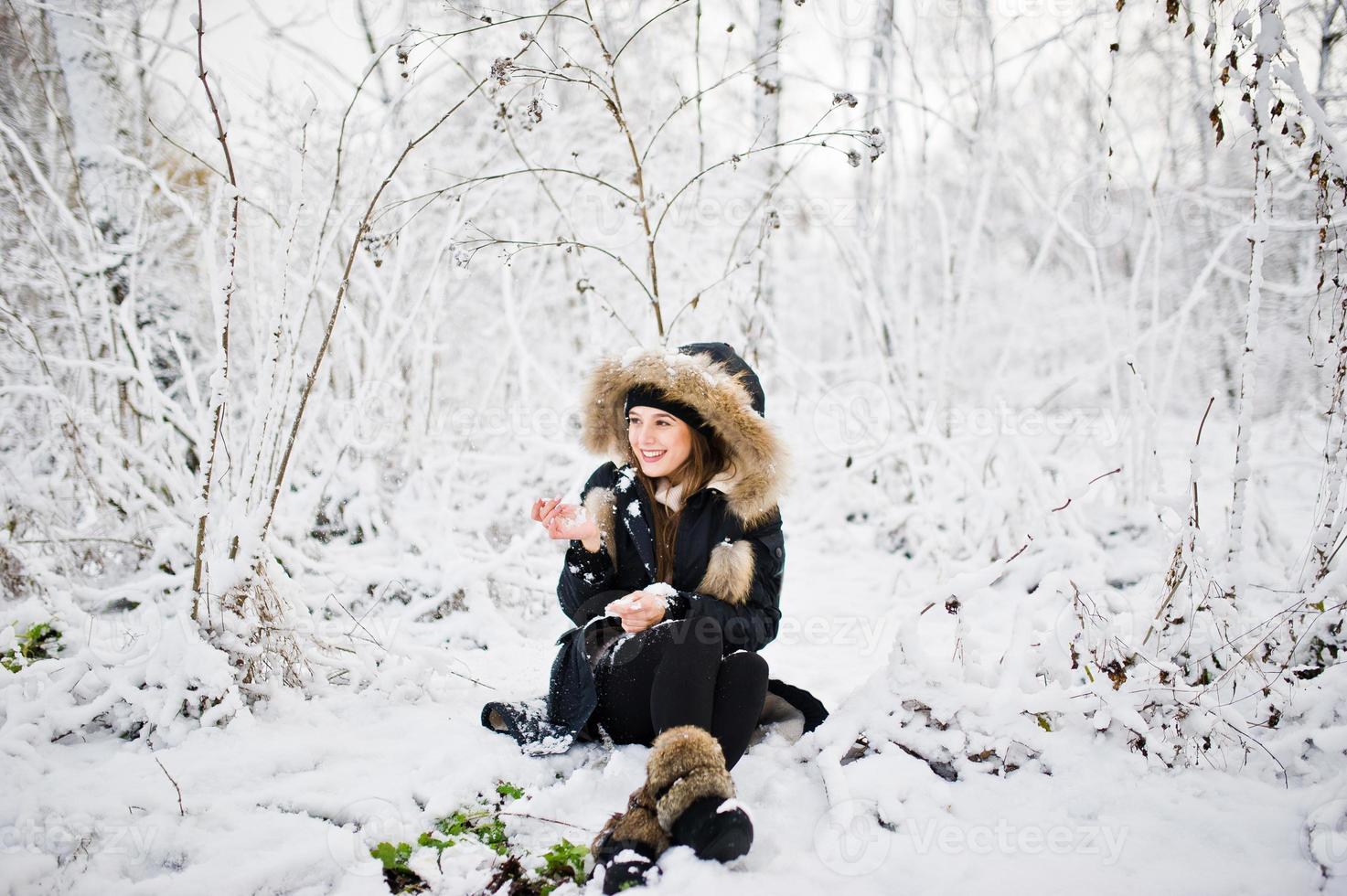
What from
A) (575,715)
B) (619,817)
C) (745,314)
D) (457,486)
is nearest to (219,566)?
(575,715)

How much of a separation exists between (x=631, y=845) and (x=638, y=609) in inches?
17.8

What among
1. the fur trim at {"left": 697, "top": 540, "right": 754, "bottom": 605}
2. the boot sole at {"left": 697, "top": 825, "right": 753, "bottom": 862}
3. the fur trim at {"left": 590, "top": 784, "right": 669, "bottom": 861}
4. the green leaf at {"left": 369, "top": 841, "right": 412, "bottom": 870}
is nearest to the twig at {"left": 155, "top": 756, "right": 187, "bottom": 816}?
the green leaf at {"left": 369, "top": 841, "right": 412, "bottom": 870}

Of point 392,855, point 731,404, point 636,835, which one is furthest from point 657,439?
point 392,855

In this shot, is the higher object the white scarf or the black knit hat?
the black knit hat

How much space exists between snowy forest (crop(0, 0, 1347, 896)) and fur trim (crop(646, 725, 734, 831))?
88 millimetres

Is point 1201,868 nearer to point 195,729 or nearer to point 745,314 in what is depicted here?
point 195,729

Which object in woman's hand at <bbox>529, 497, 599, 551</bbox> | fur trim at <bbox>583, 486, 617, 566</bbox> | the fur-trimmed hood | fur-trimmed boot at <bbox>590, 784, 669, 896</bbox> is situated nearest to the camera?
fur-trimmed boot at <bbox>590, 784, 669, 896</bbox>

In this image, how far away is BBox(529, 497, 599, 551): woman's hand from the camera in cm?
155

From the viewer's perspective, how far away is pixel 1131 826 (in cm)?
132

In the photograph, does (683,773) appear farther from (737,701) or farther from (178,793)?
(178,793)

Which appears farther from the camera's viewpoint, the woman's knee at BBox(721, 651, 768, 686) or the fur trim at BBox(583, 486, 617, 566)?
the fur trim at BBox(583, 486, 617, 566)

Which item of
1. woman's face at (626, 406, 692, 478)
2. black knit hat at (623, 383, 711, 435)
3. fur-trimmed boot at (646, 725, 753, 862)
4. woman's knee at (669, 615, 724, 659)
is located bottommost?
fur-trimmed boot at (646, 725, 753, 862)

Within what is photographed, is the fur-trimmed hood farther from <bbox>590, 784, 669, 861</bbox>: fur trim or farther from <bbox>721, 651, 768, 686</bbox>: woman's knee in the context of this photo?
<bbox>590, 784, 669, 861</bbox>: fur trim

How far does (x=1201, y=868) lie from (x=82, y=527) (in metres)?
3.87
